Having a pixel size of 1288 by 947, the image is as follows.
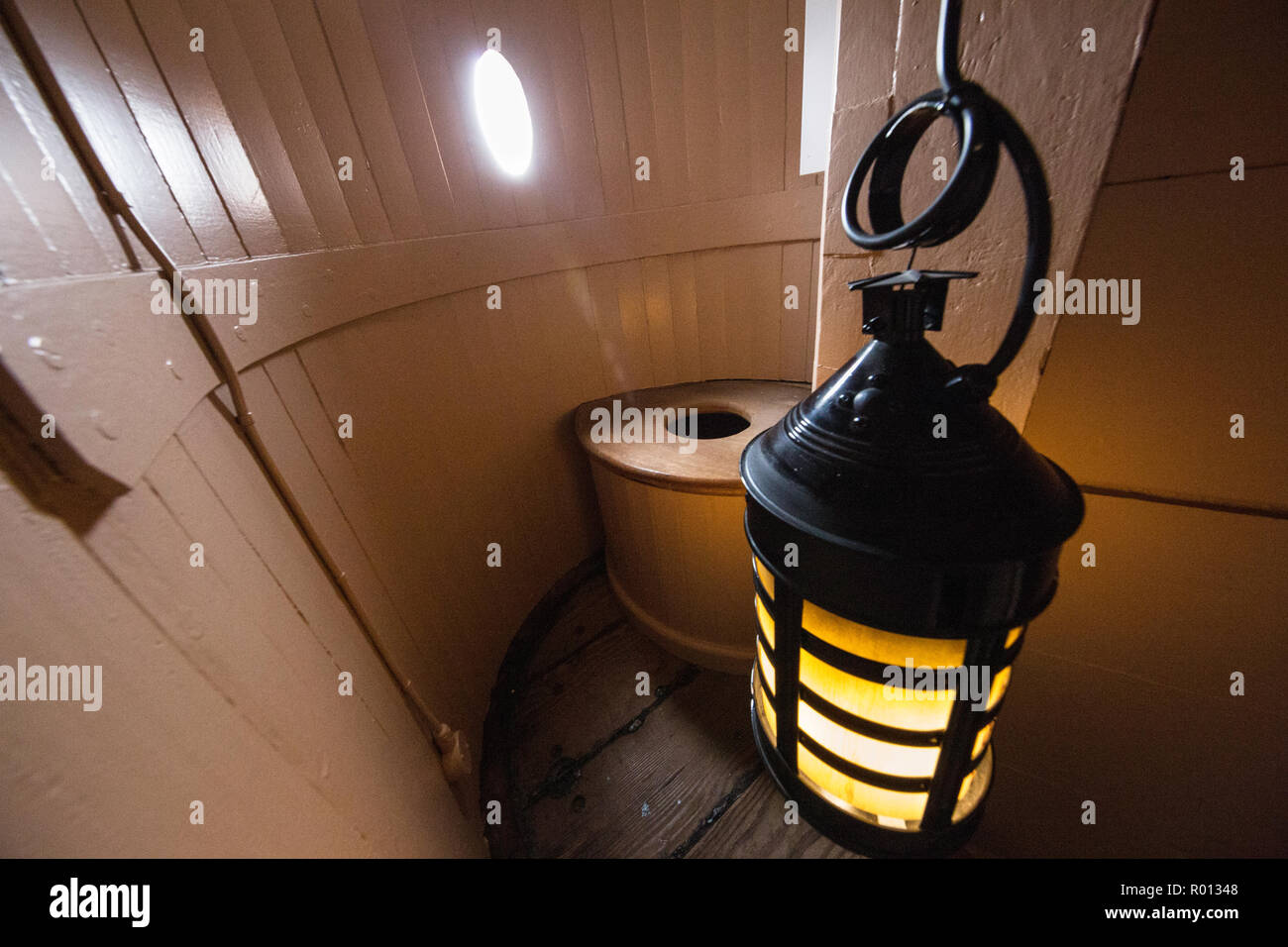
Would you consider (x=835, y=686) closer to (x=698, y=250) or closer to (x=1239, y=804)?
(x=1239, y=804)

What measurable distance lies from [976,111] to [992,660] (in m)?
0.79

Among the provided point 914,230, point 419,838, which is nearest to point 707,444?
point 914,230

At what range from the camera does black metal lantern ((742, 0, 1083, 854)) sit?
64 centimetres

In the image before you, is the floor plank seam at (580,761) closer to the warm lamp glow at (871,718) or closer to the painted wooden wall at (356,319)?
the painted wooden wall at (356,319)

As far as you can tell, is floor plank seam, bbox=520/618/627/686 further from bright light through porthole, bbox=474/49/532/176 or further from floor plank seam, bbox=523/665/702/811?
bright light through porthole, bbox=474/49/532/176

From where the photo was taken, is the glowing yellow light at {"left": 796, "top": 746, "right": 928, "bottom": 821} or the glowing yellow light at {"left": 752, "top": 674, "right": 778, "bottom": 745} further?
the glowing yellow light at {"left": 752, "top": 674, "right": 778, "bottom": 745}

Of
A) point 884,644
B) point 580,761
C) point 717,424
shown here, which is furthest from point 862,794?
point 717,424

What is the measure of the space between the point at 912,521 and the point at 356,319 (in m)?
1.72

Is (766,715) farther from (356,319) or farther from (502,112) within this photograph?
(502,112)

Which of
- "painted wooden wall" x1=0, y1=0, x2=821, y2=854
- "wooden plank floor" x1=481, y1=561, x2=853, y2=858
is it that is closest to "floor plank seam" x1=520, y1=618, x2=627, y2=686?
"wooden plank floor" x1=481, y1=561, x2=853, y2=858

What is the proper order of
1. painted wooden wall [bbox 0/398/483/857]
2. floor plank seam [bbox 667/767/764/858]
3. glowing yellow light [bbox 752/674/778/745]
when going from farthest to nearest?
floor plank seam [bbox 667/767/764/858] → glowing yellow light [bbox 752/674/778/745] → painted wooden wall [bbox 0/398/483/857]

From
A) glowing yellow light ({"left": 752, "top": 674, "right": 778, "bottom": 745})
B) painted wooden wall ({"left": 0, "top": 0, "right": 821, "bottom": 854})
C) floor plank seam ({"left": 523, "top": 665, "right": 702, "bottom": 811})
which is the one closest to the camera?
painted wooden wall ({"left": 0, "top": 0, "right": 821, "bottom": 854})

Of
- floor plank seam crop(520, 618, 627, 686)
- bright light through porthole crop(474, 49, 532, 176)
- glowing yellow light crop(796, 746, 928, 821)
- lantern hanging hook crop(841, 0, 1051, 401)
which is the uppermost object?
bright light through porthole crop(474, 49, 532, 176)

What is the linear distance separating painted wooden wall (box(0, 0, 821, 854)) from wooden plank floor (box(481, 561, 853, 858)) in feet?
0.70
